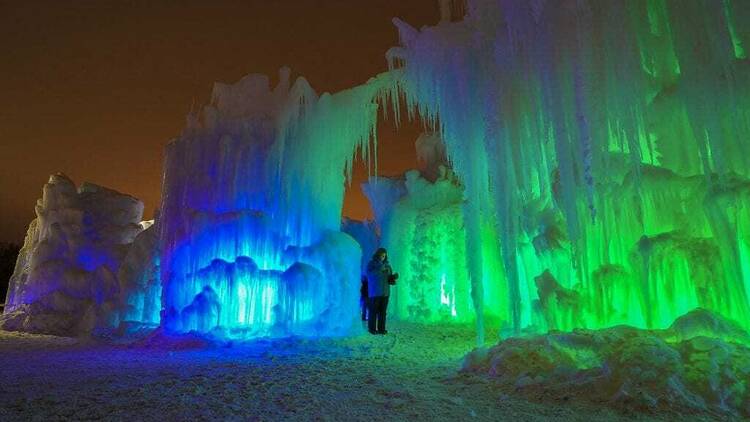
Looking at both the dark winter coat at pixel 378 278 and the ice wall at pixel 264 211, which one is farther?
the dark winter coat at pixel 378 278

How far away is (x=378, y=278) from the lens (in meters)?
10.4

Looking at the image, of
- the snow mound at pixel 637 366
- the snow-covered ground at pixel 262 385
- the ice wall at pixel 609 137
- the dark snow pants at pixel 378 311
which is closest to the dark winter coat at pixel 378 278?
the dark snow pants at pixel 378 311

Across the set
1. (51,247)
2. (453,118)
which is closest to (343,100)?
(453,118)

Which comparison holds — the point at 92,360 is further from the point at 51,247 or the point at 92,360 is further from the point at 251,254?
the point at 51,247

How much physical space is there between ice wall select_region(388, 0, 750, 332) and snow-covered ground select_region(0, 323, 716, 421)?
2.50 metres

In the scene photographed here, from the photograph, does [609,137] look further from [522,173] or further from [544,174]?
[544,174]

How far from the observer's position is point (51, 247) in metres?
14.2

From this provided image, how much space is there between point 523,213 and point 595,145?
3.08 meters

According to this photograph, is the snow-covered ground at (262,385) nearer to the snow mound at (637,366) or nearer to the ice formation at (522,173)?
the snow mound at (637,366)

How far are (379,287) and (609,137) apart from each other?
221 inches

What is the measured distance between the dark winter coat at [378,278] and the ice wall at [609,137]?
9.11ft

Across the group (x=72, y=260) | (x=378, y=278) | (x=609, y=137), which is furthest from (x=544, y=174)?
(x=72, y=260)

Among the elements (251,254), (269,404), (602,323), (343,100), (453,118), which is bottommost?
(269,404)

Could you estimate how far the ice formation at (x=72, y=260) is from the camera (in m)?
13.0
